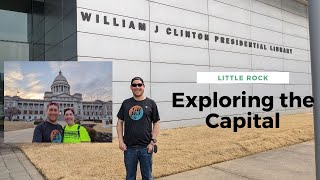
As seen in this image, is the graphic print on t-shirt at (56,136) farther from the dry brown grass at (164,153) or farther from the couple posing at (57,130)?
the dry brown grass at (164,153)

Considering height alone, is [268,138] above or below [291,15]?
below

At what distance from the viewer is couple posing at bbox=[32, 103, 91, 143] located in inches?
324

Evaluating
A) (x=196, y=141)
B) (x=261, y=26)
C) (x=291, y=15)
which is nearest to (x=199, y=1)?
(x=261, y=26)

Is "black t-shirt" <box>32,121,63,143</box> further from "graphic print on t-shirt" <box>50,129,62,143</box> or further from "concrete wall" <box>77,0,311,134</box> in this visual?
"concrete wall" <box>77,0,311,134</box>

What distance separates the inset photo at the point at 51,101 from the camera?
328 inches

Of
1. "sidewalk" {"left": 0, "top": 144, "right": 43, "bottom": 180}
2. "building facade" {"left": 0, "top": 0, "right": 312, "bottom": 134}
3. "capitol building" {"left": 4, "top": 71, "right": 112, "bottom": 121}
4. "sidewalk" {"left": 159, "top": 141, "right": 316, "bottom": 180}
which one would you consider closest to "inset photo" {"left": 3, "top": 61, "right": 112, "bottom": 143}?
"capitol building" {"left": 4, "top": 71, "right": 112, "bottom": 121}

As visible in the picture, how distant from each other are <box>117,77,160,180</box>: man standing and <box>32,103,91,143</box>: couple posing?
4.26m

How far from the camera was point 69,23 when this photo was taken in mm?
11250

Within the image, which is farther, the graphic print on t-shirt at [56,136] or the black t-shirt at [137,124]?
the graphic print on t-shirt at [56,136]

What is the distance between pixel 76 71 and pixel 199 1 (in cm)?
823

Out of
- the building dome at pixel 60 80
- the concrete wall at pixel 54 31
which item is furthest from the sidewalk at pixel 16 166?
the concrete wall at pixel 54 31

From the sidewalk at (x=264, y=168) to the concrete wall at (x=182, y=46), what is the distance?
18.3 feet

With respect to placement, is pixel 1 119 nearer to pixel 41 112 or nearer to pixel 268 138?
pixel 41 112

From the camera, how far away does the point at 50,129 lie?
8.29 m
